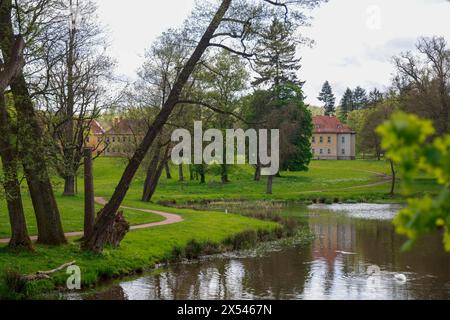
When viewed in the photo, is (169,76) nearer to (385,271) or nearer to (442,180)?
(385,271)

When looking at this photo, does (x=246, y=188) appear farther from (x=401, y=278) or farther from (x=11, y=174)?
(x=11, y=174)

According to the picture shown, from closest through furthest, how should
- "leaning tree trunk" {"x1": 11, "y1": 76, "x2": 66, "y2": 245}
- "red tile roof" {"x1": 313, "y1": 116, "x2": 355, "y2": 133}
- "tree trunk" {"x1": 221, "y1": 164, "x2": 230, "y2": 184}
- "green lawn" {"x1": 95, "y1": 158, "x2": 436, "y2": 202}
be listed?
"leaning tree trunk" {"x1": 11, "y1": 76, "x2": 66, "y2": 245}, "green lawn" {"x1": 95, "y1": 158, "x2": 436, "y2": 202}, "tree trunk" {"x1": 221, "y1": 164, "x2": 230, "y2": 184}, "red tile roof" {"x1": 313, "y1": 116, "x2": 355, "y2": 133}

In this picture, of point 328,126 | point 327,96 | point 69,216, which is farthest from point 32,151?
point 327,96

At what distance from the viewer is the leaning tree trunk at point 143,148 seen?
1608 cm

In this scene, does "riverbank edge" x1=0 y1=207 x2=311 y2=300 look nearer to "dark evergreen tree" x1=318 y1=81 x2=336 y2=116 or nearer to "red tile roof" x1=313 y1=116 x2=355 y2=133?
"red tile roof" x1=313 y1=116 x2=355 y2=133

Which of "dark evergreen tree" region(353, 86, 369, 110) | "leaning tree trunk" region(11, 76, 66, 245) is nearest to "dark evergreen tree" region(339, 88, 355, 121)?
"dark evergreen tree" region(353, 86, 369, 110)

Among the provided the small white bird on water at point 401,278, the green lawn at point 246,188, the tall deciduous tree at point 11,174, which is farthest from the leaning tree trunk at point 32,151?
the small white bird on water at point 401,278

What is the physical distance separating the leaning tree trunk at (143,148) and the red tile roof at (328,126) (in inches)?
3091

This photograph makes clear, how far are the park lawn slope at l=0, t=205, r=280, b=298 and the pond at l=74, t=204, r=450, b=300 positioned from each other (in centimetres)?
78

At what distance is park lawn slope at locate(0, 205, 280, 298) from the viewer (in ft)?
46.7

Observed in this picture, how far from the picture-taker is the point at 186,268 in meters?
17.5

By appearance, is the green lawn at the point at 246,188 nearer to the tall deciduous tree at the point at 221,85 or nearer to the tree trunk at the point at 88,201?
the tree trunk at the point at 88,201

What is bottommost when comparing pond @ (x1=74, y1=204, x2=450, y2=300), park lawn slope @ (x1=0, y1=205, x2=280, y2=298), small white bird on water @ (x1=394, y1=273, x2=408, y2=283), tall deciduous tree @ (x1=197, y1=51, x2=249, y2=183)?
pond @ (x1=74, y1=204, x2=450, y2=300)

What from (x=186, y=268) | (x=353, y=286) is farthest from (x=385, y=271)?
(x=186, y=268)
